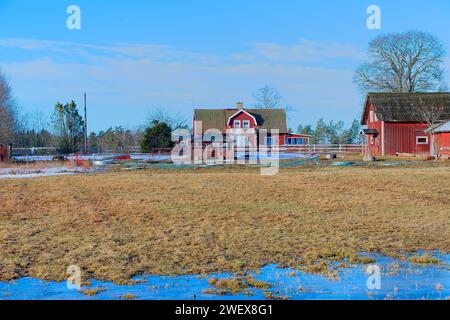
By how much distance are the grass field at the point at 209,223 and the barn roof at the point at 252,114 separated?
41.6m

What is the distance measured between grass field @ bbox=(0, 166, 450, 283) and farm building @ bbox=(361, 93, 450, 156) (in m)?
23.7

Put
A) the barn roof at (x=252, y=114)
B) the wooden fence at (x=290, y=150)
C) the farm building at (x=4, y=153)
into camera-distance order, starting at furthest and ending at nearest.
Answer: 1. the barn roof at (x=252, y=114)
2. the wooden fence at (x=290, y=150)
3. the farm building at (x=4, y=153)

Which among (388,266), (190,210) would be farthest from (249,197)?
(388,266)

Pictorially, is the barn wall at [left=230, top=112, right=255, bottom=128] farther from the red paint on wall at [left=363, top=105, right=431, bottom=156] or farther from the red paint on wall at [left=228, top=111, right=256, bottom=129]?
the red paint on wall at [left=363, top=105, right=431, bottom=156]

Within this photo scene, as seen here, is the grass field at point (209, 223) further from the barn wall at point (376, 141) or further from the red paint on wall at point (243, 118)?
the red paint on wall at point (243, 118)

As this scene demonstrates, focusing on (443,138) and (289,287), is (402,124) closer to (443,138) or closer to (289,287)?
(443,138)

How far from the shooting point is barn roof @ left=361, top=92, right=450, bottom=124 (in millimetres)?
43594

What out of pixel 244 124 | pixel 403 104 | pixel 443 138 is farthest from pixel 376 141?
pixel 244 124

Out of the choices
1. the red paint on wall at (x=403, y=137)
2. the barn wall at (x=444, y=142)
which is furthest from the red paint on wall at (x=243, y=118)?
the barn wall at (x=444, y=142)

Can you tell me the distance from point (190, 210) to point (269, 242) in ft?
Result: 13.4

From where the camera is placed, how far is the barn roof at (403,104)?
143ft

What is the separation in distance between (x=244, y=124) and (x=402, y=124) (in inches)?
841

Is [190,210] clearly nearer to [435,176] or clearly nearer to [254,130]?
[435,176]

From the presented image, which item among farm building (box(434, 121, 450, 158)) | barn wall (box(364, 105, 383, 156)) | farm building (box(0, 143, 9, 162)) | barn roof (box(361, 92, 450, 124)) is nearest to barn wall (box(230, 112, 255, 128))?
barn wall (box(364, 105, 383, 156))
